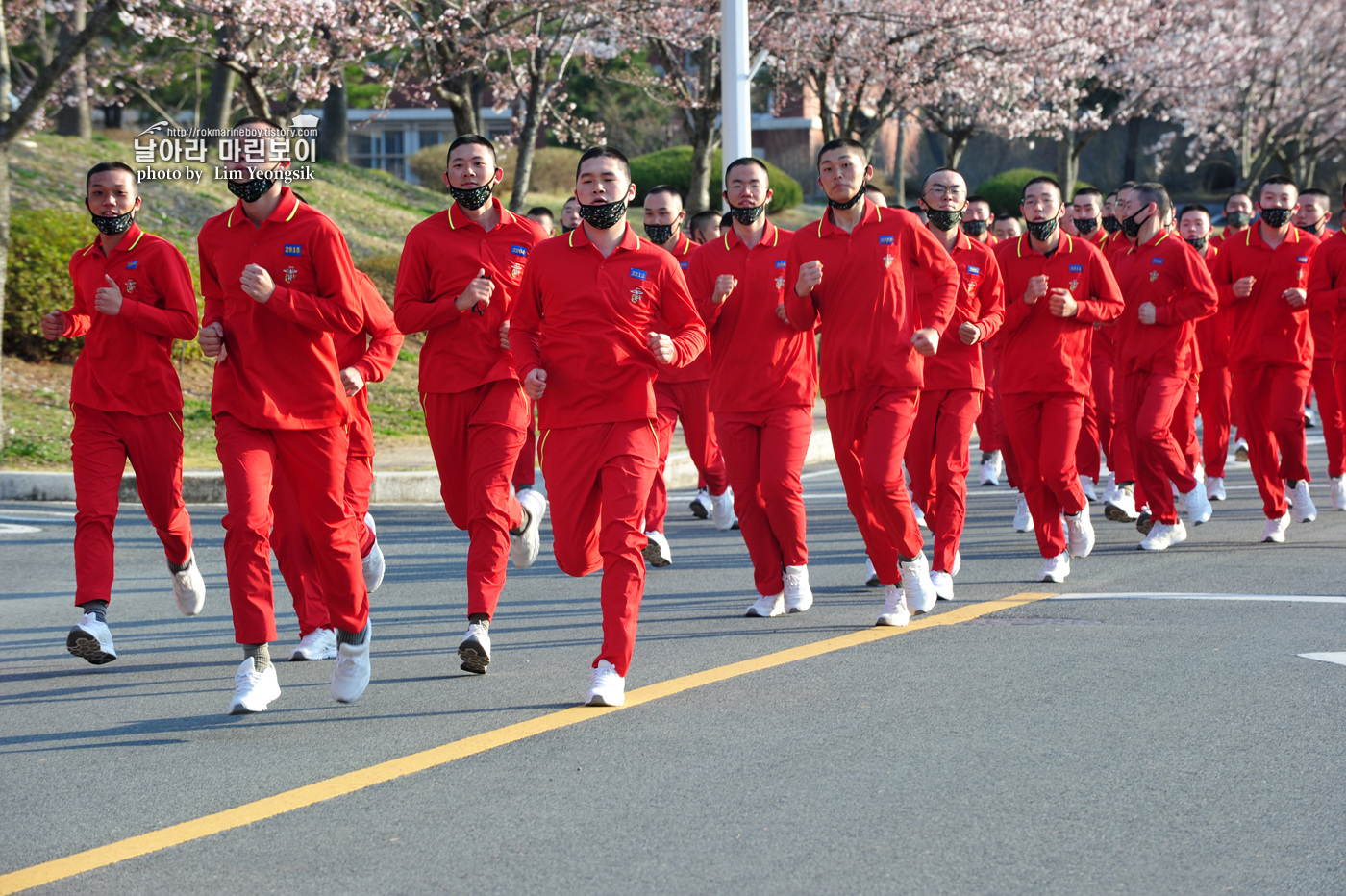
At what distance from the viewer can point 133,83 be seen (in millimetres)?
36531

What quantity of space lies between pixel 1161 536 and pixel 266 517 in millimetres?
5934

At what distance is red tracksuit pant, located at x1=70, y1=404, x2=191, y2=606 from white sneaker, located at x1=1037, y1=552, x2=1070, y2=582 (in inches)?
179

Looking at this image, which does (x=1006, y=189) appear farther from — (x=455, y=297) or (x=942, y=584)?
(x=455, y=297)

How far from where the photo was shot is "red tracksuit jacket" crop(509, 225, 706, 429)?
6.09 meters

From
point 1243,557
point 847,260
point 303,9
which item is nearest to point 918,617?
point 847,260

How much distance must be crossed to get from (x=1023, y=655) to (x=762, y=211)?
282 cm

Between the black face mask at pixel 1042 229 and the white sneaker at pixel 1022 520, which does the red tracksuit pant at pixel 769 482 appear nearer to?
the black face mask at pixel 1042 229

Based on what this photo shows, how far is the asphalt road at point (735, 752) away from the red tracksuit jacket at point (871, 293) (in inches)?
49.3

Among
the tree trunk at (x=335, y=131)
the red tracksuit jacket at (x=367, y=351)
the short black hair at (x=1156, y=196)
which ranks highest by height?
the tree trunk at (x=335, y=131)

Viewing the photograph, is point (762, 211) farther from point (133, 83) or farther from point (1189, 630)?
point (133, 83)

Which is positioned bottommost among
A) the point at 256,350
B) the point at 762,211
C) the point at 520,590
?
the point at 520,590

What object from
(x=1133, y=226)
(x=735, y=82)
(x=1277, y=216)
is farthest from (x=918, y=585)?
A: (x=735, y=82)

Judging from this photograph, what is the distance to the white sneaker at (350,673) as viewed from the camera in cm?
592

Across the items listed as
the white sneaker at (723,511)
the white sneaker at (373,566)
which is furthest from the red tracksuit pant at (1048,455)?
the white sneaker at (373,566)
